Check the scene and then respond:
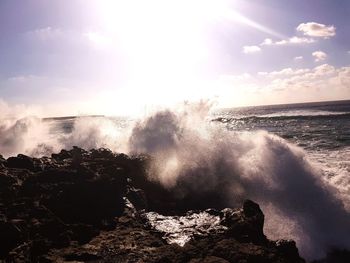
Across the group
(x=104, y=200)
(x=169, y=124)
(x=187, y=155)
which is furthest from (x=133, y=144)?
(x=104, y=200)

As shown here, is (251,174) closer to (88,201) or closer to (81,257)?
(88,201)

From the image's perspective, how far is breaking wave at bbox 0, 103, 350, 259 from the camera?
364 inches

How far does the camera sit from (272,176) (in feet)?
39.8

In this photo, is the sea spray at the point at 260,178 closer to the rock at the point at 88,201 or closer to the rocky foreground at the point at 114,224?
the rocky foreground at the point at 114,224

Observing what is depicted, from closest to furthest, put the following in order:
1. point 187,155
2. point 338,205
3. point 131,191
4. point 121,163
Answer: point 131,191, point 338,205, point 121,163, point 187,155

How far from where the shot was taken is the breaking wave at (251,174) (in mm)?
9258

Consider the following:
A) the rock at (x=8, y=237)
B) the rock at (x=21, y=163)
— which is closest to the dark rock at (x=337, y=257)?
the rock at (x=8, y=237)

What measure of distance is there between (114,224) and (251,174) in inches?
251

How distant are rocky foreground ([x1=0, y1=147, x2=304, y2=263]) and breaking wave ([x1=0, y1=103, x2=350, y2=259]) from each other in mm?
1531

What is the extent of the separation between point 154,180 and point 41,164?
3871 mm

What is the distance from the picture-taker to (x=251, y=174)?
12.0 meters

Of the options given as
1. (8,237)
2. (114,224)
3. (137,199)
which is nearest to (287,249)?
(114,224)

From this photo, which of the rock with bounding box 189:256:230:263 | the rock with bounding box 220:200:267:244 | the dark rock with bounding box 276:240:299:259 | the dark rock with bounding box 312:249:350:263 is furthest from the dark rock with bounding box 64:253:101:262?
the dark rock with bounding box 312:249:350:263

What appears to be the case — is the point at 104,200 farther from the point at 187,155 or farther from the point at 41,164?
the point at 187,155
